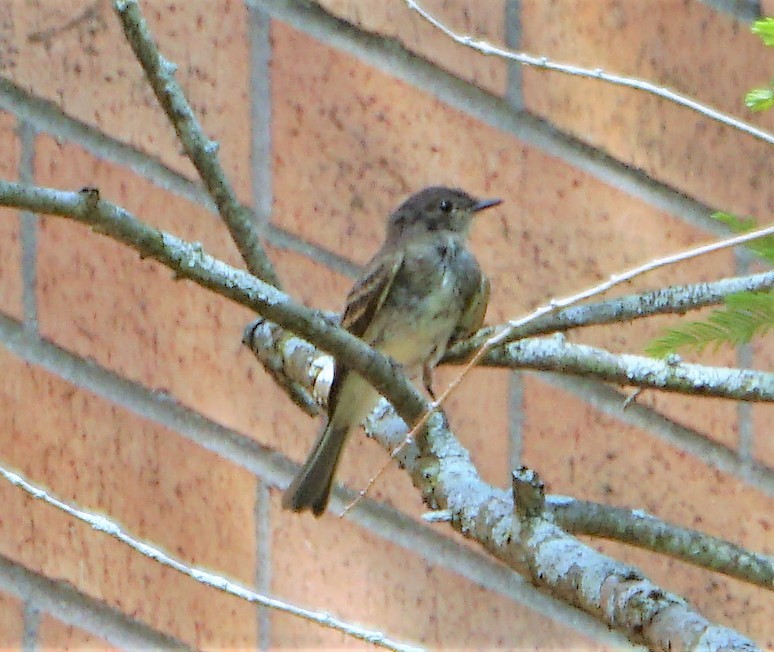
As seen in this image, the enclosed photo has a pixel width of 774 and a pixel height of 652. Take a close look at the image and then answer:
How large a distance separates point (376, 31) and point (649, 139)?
0.96 ft

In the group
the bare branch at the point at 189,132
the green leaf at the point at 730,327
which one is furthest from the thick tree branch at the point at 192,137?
the green leaf at the point at 730,327

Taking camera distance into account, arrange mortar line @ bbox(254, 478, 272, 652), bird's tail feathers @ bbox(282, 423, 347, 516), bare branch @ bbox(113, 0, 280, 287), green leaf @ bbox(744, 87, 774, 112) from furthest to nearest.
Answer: mortar line @ bbox(254, 478, 272, 652)
bird's tail feathers @ bbox(282, 423, 347, 516)
bare branch @ bbox(113, 0, 280, 287)
green leaf @ bbox(744, 87, 774, 112)

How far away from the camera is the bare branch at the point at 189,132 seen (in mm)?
872

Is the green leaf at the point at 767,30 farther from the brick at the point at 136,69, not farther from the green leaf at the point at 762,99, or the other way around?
the brick at the point at 136,69

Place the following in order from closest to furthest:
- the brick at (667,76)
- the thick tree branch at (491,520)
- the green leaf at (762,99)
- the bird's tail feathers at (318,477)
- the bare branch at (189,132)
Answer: the thick tree branch at (491,520) < the green leaf at (762,99) < the bare branch at (189,132) < the bird's tail feathers at (318,477) < the brick at (667,76)

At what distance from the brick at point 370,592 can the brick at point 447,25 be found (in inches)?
17.2

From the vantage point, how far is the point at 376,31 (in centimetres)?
130

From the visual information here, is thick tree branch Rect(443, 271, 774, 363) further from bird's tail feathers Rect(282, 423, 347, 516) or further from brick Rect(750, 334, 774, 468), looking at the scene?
brick Rect(750, 334, 774, 468)

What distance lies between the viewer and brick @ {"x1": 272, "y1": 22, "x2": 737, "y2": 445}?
50.7 inches

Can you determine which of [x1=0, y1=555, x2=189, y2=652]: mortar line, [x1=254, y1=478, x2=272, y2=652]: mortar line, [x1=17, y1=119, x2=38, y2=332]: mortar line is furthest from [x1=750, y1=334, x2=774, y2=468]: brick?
[x1=17, y1=119, x2=38, y2=332]: mortar line

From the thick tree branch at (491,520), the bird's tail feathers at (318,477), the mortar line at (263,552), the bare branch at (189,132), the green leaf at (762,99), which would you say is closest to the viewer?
the thick tree branch at (491,520)

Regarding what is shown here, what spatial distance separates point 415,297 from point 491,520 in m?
0.68

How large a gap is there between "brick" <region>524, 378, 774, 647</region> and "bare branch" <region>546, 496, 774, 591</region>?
1.61 ft

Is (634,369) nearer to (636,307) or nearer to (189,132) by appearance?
(636,307)
